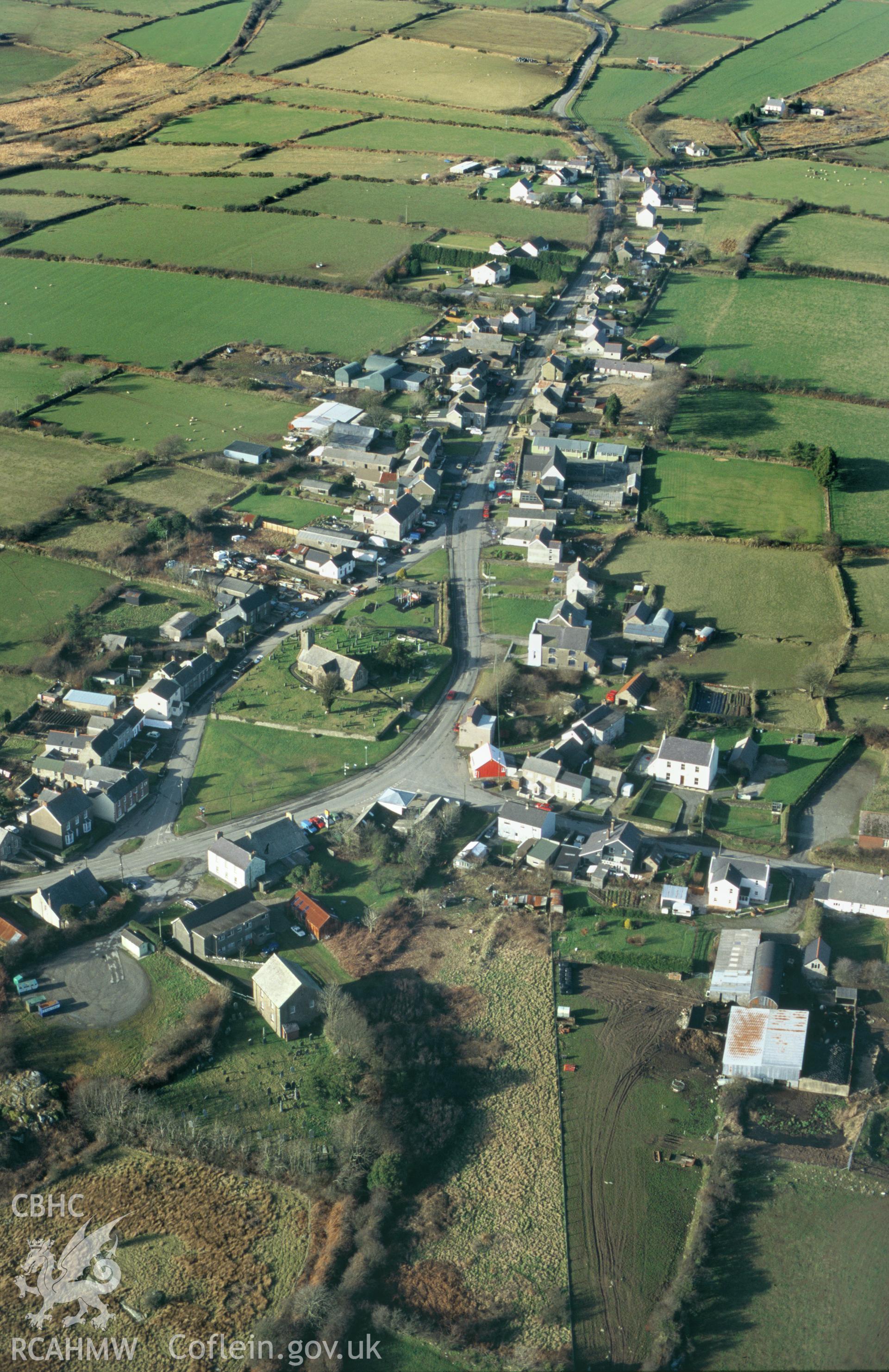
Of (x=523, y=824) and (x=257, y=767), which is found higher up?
(x=523, y=824)

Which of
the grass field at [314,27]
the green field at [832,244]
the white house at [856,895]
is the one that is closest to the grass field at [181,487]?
the white house at [856,895]

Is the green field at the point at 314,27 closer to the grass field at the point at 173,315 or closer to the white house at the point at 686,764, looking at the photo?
the grass field at the point at 173,315

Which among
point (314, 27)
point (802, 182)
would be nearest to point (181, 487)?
point (802, 182)

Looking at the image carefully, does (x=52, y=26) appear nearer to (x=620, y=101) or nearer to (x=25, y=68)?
(x=25, y=68)

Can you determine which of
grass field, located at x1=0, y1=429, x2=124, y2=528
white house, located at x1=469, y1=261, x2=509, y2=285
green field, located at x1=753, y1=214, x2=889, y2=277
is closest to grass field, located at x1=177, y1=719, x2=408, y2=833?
grass field, located at x1=0, y1=429, x2=124, y2=528

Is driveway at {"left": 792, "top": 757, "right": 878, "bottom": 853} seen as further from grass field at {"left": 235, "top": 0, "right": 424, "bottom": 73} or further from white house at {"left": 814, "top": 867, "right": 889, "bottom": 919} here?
grass field at {"left": 235, "top": 0, "right": 424, "bottom": 73}
